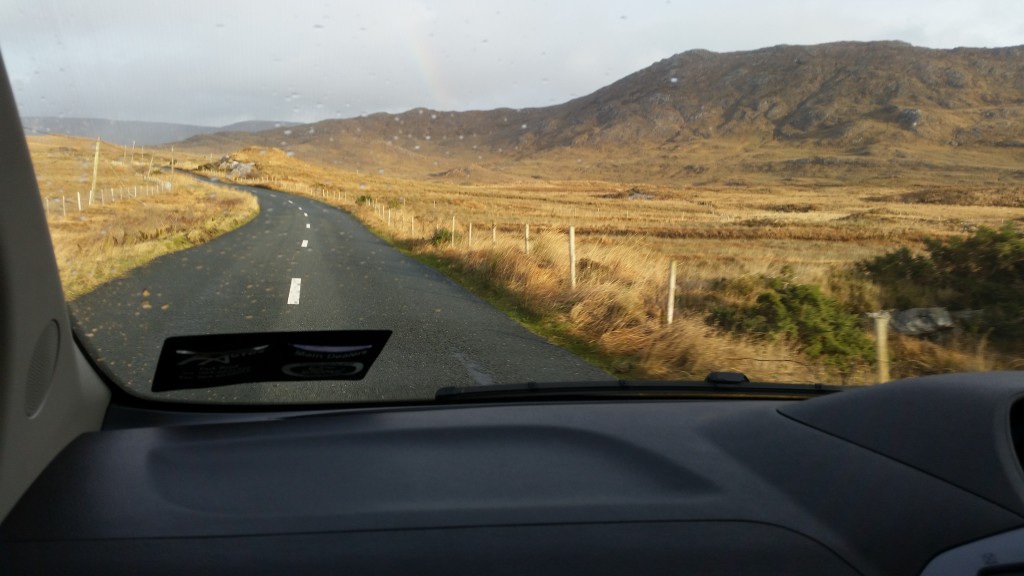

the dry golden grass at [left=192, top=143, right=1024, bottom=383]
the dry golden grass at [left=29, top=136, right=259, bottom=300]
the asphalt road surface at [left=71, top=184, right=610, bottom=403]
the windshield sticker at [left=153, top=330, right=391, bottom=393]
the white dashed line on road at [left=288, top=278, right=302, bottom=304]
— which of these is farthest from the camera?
the white dashed line on road at [left=288, top=278, right=302, bottom=304]

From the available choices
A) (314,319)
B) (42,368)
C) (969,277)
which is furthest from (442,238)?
(42,368)

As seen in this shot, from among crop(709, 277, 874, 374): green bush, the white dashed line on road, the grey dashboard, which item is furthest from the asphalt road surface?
crop(709, 277, 874, 374): green bush

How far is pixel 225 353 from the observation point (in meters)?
2.90

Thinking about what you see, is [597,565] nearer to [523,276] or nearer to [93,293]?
[93,293]

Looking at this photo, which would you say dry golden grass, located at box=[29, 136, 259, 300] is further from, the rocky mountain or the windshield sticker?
the rocky mountain

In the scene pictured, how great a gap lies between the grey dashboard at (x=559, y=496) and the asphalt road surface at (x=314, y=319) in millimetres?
829

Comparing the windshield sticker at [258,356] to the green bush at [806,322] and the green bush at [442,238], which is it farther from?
the green bush at [442,238]

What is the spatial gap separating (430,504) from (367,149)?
132087 millimetres

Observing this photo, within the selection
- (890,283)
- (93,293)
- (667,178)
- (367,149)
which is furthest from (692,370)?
(367,149)

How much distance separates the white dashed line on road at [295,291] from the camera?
8319mm

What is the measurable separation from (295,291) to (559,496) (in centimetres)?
753

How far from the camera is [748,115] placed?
188 ft

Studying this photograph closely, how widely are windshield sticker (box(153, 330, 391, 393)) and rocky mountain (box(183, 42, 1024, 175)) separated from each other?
185 inches

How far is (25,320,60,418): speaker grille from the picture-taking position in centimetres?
202
